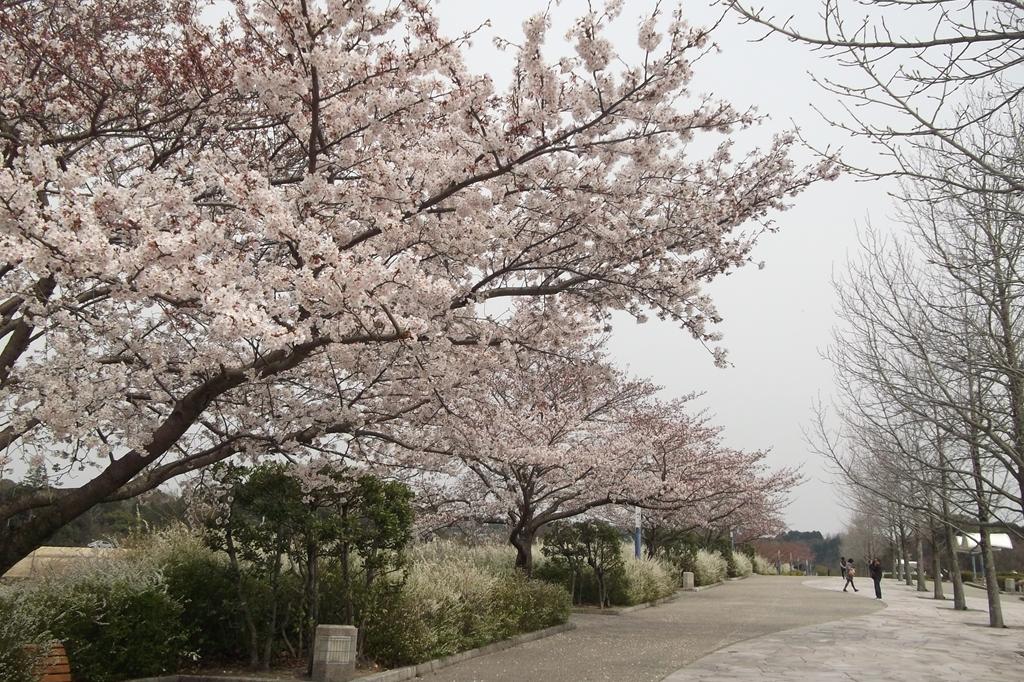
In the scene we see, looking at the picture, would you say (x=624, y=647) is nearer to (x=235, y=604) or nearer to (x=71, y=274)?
(x=235, y=604)

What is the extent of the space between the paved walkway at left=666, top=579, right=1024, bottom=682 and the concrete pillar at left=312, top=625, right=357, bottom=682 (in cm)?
396

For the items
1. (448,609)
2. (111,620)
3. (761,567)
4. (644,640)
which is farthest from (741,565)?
(111,620)

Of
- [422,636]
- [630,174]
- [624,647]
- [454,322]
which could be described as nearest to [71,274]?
[454,322]

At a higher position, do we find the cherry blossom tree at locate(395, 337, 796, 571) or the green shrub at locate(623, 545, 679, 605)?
the cherry blossom tree at locate(395, 337, 796, 571)

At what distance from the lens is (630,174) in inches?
303

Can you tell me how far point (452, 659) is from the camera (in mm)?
10750

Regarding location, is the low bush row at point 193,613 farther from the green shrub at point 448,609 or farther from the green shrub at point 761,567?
the green shrub at point 761,567

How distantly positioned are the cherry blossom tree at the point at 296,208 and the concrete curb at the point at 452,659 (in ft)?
10.5

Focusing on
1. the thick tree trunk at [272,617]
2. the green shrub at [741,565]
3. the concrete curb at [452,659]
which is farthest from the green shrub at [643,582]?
the green shrub at [741,565]

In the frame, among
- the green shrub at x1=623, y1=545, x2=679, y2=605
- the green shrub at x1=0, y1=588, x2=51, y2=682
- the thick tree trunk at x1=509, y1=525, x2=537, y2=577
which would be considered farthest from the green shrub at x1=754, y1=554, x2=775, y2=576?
the green shrub at x1=0, y1=588, x2=51, y2=682

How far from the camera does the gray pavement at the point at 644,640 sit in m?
10.1

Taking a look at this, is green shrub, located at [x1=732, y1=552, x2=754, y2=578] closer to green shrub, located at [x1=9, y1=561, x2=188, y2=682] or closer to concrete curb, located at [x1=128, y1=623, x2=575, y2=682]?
concrete curb, located at [x1=128, y1=623, x2=575, y2=682]

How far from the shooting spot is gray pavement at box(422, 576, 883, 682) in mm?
10102

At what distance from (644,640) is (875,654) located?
3.73 m
